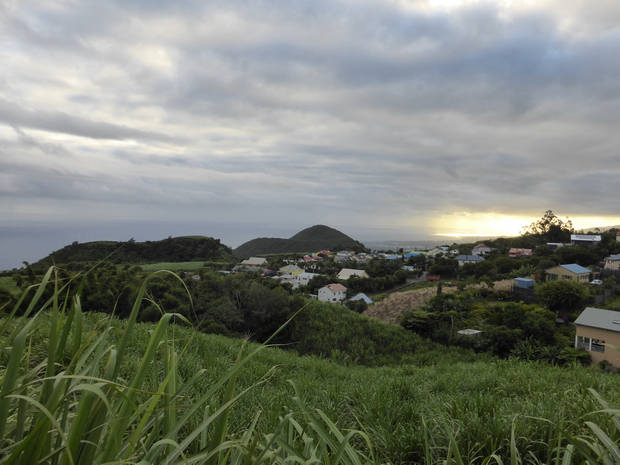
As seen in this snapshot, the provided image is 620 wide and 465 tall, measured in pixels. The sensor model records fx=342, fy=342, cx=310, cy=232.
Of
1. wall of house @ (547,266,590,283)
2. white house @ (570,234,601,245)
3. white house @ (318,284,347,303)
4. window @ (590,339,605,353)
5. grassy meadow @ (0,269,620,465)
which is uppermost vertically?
white house @ (570,234,601,245)

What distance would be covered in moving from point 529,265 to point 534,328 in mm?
18085

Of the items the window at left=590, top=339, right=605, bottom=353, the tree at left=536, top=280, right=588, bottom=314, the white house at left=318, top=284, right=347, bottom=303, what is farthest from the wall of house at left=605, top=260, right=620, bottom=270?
the white house at left=318, top=284, right=347, bottom=303

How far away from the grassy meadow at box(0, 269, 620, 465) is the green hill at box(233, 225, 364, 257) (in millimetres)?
59637

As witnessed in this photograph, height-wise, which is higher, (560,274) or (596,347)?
(560,274)

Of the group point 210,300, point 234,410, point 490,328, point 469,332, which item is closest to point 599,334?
point 490,328

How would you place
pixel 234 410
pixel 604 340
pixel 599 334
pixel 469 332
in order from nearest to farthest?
pixel 234 410 → pixel 604 340 → pixel 599 334 → pixel 469 332

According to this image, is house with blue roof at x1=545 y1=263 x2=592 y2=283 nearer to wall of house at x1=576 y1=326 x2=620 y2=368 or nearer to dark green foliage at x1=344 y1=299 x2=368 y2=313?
wall of house at x1=576 y1=326 x2=620 y2=368

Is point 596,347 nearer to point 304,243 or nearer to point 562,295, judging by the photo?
point 562,295

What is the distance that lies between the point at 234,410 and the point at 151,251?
82.3 feet

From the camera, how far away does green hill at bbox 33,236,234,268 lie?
53.5 feet

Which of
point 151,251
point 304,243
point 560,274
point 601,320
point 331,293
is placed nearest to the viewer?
point 601,320

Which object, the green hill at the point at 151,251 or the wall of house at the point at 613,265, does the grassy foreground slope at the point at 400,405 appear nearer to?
the green hill at the point at 151,251

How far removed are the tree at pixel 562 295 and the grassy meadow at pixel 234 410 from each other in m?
14.4

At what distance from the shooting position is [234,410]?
7.72 feet
